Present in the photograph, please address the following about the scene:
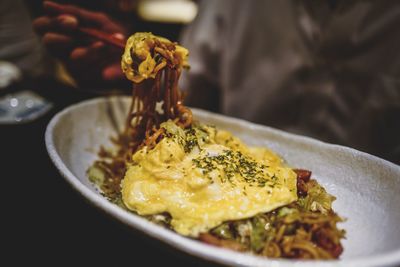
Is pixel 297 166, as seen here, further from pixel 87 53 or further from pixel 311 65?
pixel 311 65

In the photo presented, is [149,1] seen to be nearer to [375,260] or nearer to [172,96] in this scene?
[172,96]

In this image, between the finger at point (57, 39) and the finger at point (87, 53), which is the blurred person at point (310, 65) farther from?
the finger at point (57, 39)

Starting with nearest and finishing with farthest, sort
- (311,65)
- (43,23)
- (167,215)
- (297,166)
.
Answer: (167,215) → (297,166) → (43,23) → (311,65)

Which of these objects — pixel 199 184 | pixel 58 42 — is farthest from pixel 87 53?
pixel 199 184

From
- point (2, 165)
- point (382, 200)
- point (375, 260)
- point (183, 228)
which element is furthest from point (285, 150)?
point (2, 165)

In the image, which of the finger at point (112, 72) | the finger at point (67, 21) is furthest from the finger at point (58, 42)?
the finger at point (112, 72)

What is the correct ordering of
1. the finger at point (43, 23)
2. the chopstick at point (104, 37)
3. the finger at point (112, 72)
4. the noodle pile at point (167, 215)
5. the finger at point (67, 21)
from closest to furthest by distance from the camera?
the noodle pile at point (167, 215) < the chopstick at point (104, 37) < the finger at point (67, 21) < the finger at point (43, 23) < the finger at point (112, 72)

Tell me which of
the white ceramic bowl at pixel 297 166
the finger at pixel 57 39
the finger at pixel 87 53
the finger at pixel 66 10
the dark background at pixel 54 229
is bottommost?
the dark background at pixel 54 229
